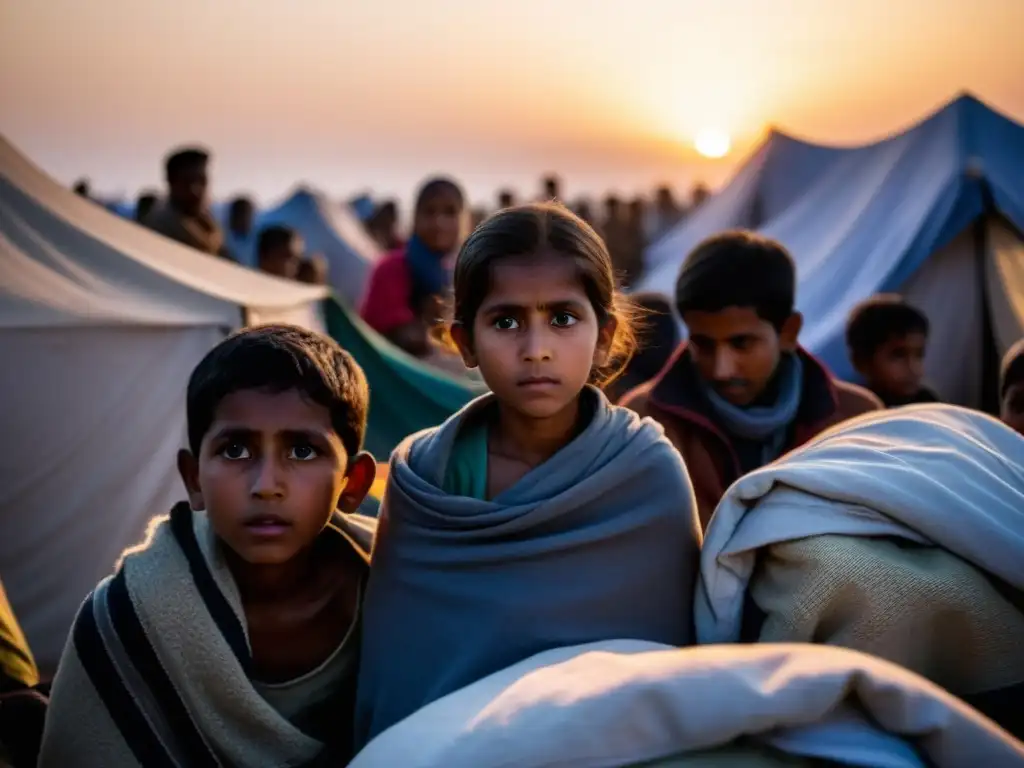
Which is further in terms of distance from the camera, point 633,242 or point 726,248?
point 633,242

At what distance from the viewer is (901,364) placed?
3689 mm

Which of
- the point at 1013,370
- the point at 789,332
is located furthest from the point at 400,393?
the point at 1013,370

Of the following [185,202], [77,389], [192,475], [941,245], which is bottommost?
[192,475]

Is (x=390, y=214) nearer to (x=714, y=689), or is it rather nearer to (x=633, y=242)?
(x=633, y=242)

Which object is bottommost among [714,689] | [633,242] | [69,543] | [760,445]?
[69,543]

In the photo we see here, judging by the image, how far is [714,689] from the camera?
1.15 meters

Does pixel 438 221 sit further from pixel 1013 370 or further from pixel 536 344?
pixel 536 344

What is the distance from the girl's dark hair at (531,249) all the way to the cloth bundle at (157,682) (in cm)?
63

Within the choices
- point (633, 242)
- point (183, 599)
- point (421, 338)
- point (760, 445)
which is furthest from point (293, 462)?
point (633, 242)

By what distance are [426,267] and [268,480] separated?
11.7 ft

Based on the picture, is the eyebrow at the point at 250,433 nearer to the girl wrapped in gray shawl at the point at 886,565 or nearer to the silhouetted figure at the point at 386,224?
the girl wrapped in gray shawl at the point at 886,565

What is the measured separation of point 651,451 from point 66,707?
99 cm

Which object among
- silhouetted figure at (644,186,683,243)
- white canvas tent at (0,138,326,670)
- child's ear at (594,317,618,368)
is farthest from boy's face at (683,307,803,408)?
silhouetted figure at (644,186,683,243)

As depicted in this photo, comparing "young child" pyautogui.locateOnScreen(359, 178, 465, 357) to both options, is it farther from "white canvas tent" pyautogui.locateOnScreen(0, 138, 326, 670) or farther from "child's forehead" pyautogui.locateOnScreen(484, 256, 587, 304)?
"child's forehead" pyautogui.locateOnScreen(484, 256, 587, 304)
